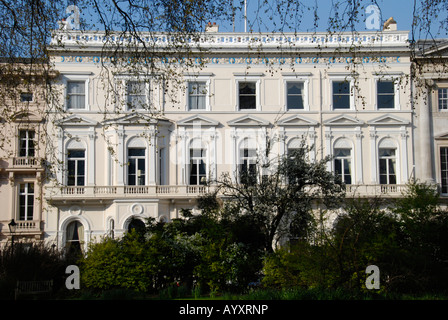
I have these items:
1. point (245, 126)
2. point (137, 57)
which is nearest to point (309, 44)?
point (245, 126)

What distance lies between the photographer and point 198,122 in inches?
1358

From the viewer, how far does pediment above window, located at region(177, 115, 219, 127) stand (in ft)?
113

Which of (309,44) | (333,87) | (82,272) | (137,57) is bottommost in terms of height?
(82,272)

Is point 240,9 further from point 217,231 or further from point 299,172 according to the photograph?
point 299,172

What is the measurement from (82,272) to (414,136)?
73.4ft

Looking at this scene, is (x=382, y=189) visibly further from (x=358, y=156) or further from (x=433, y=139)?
(x=433, y=139)

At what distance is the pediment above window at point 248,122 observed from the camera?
34.6 meters

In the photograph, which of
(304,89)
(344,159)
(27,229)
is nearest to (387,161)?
(344,159)

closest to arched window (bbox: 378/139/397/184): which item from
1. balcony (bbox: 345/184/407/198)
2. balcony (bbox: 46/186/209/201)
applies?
balcony (bbox: 345/184/407/198)

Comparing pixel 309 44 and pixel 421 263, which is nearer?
pixel 421 263

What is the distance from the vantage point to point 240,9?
12.8m

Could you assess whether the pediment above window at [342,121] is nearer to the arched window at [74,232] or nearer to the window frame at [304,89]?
the window frame at [304,89]
